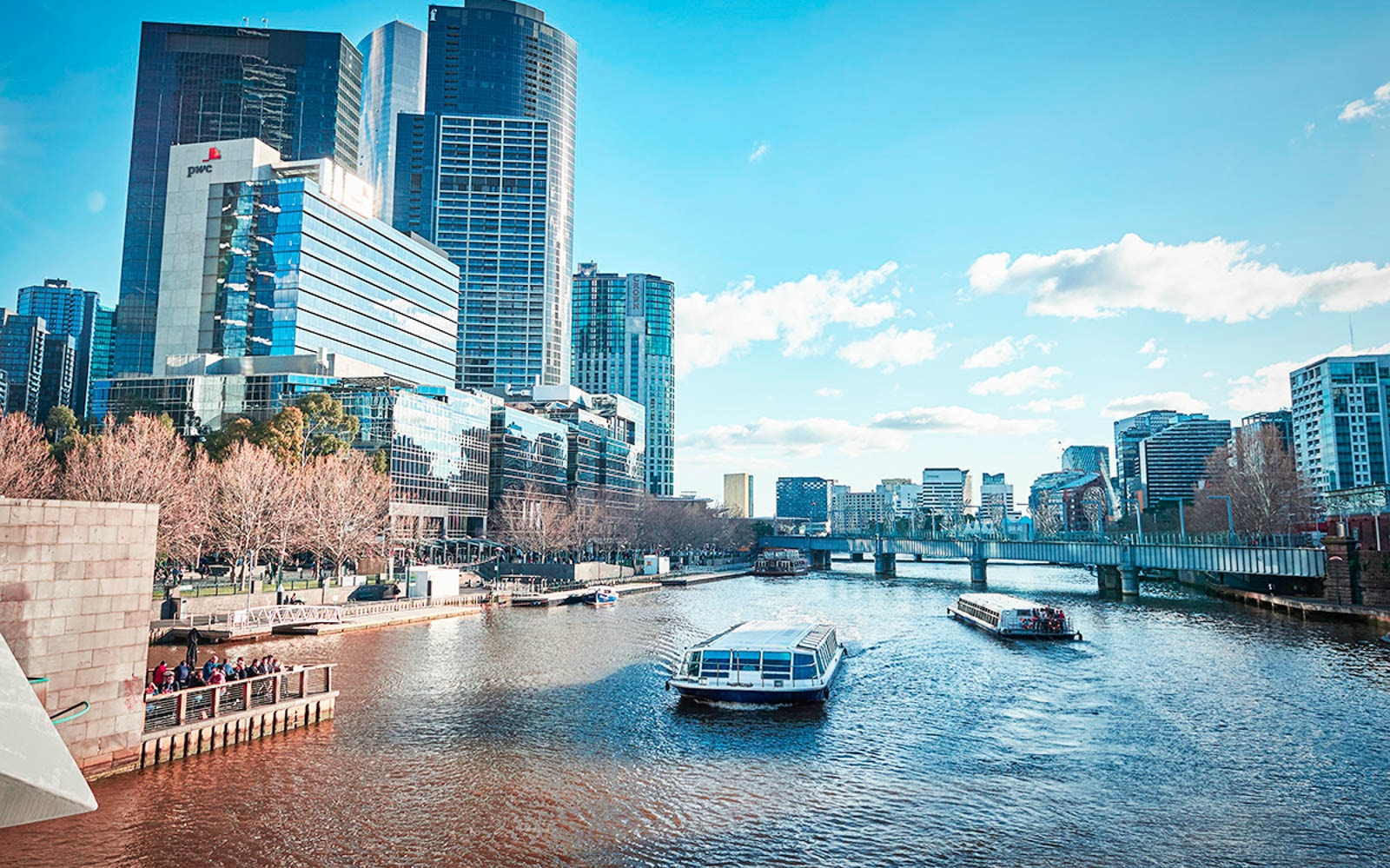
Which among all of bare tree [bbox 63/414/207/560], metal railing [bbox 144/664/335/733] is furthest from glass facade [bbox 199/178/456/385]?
metal railing [bbox 144/664/335/733]

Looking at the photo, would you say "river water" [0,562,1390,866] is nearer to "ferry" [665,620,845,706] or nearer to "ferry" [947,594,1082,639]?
"ferry" [665,620,845,706]

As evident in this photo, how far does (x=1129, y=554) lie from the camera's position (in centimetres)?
11631

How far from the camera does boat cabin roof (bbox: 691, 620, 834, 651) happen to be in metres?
49.0

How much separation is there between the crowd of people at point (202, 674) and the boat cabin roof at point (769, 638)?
71.3 ft

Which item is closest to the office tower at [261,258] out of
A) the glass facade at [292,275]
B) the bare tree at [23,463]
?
the glass facade at [292,275]

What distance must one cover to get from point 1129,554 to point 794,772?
97.7m

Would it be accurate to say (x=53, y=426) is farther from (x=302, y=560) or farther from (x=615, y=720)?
(x=615, y=720)

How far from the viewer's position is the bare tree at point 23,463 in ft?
219

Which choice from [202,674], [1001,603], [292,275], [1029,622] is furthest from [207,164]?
[1029,622]

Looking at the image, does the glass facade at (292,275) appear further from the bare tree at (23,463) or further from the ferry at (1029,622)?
the ferry at (1029,622)

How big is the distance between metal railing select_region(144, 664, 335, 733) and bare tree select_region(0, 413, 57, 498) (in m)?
38.5

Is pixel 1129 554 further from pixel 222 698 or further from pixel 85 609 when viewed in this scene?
pixel 85 609

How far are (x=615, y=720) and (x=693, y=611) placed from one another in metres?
54.7

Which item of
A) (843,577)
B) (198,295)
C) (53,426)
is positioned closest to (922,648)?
(843,577)
